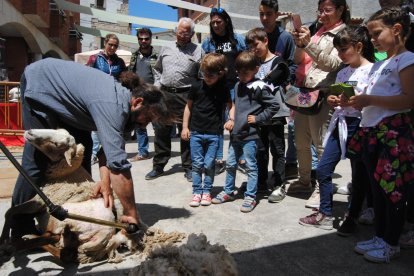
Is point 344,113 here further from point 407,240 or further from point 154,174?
point 154,174

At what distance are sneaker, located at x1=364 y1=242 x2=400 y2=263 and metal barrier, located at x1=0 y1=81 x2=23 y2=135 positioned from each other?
737cm

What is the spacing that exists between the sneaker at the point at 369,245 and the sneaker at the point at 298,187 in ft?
4.79

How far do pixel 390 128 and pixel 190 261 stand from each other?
5.66 ft

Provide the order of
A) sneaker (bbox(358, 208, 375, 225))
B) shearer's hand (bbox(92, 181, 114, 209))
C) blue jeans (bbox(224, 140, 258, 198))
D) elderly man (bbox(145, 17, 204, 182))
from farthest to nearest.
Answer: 1. elderly man (bbox(145, 17, 204, 182))
2. blue jeans (bbox(224, 140, 258, 198))
3. sneaker (bbox(358, 208, 375, 225))
4. shearer's hand (bbox(92, 181, 114, 209))

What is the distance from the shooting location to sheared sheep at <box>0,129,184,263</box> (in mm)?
2697

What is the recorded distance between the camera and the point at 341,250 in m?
2.96

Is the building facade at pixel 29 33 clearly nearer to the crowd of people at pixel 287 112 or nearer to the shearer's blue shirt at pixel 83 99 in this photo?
the crowd of people at pixel 287 112

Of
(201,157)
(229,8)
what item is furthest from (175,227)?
(229,8)

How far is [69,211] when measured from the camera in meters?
2.77

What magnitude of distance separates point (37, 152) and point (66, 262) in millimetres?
838

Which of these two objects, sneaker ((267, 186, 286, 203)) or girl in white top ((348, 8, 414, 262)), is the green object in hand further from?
sneaker ((267, 186, 286, 203))

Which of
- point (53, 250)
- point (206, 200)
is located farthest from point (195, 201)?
point (53, 250)

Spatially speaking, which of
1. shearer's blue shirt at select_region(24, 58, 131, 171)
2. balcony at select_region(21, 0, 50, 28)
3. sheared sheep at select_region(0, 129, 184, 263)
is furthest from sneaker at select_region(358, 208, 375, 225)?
balcony at select_region(21, 0, 50, 28)

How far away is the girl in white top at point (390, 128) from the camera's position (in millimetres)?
2650
